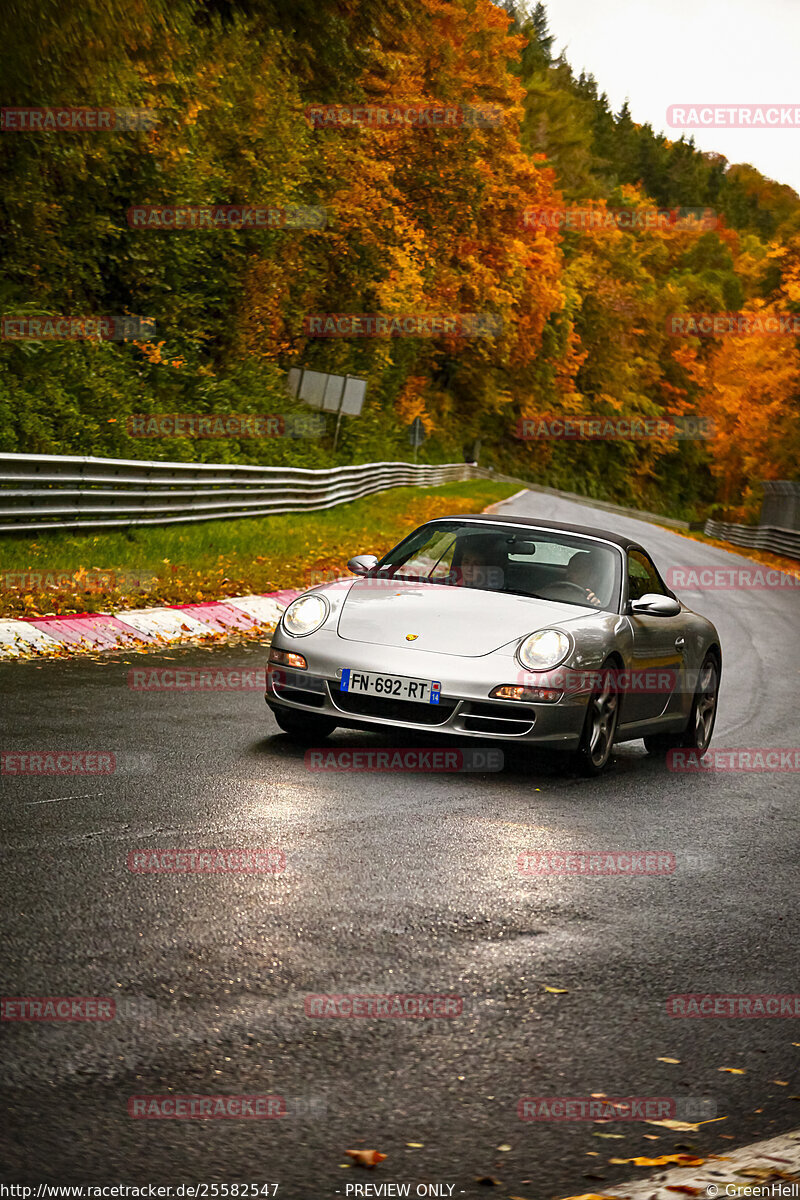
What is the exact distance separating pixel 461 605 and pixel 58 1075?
5272 mm

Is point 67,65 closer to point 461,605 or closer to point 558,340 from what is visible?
point 461,605

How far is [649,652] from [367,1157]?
247 inches

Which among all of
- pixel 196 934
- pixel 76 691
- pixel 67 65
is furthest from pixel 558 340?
pixel 196 934

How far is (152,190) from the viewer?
28.0 metres

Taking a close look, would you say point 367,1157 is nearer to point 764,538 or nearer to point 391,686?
point 391,686

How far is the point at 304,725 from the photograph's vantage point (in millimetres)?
8531

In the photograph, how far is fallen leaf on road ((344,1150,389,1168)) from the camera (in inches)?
125

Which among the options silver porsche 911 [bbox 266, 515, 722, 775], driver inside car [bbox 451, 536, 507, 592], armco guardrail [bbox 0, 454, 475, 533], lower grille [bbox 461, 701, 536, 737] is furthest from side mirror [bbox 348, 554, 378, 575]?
armco guardrail [bbox 0, 454, 475, 533]

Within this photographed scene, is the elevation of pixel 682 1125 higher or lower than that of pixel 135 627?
higher

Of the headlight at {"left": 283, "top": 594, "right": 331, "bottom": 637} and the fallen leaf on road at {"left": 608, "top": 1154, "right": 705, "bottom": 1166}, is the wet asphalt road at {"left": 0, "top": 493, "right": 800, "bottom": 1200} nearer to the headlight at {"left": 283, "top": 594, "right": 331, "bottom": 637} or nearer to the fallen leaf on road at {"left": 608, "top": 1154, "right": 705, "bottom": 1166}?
the fallen leaf on road at {"left": 608, "top": 1154, "right": 705, "bottom": 1166}

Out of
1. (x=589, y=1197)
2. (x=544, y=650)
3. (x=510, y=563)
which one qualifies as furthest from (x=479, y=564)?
(x=589, y=1197)

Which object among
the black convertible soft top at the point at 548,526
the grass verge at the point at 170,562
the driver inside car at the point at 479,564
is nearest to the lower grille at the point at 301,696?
the driver inside car at the point at 479,564

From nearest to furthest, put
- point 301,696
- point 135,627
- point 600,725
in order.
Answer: point 301,696 → point 600,725 → point 135,627

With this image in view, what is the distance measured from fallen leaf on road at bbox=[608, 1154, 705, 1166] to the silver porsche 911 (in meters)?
4.59
